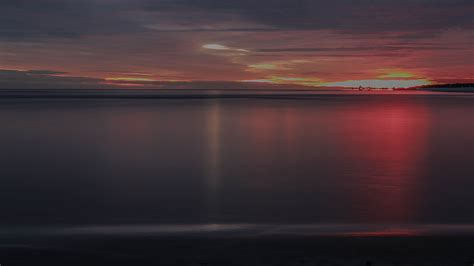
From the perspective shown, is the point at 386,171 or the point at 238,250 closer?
the point at 238,250

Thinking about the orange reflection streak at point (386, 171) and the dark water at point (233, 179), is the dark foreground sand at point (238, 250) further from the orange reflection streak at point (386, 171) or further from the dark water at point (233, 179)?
the orange reflection streak at point (386, 171)

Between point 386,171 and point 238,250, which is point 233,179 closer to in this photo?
point 386,171

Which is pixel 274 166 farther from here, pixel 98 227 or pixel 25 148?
pixel 25 148

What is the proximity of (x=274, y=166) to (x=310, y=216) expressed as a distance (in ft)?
14.2

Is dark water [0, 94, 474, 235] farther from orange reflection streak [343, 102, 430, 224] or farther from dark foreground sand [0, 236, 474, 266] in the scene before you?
dark foreground sand [0, 236, 474, 266]

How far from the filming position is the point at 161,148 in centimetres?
1316

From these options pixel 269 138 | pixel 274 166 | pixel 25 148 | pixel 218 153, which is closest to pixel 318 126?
pixel 269 138

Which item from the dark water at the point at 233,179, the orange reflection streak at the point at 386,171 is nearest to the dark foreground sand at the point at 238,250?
the dark water at the point at 233,179

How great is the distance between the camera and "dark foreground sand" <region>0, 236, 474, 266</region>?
4.42 metres

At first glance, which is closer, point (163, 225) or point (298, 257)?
point (298, 257)

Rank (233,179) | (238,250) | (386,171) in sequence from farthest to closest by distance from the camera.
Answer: (386,171) < (233,179) < (238,250)

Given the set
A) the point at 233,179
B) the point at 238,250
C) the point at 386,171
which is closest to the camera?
the point at 238,250

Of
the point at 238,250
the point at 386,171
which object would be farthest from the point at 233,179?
the point at 238,250

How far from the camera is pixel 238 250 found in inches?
188
